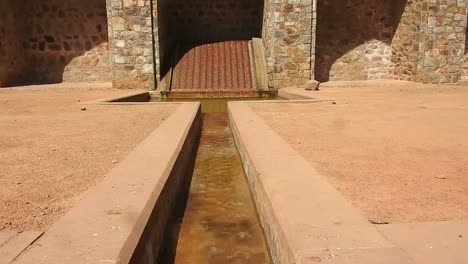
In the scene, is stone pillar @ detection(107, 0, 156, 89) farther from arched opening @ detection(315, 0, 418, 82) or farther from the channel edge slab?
the channel edge slab

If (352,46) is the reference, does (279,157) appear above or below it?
below

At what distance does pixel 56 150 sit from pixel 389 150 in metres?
2.54

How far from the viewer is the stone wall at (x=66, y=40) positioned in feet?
31.0

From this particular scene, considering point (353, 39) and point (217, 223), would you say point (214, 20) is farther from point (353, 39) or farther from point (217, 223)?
point (217, 223)

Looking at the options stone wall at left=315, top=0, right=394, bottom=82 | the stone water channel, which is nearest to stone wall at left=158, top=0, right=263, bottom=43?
stone wall at left=315, top=0, right=394, bottom=82

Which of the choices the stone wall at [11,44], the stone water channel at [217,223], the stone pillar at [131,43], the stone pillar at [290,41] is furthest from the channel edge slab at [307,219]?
the stone wall at [11,44]

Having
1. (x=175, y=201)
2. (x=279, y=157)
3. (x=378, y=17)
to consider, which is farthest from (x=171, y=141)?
(x=378, y=17)

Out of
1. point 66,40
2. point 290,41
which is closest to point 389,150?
point 290,41

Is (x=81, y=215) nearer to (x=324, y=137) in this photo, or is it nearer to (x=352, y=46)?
(x=324, y=137)

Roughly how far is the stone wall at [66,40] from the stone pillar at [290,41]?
423cm

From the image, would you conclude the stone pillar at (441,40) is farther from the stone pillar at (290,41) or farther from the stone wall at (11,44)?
the stone wall at (11,44)

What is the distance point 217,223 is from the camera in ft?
7.91

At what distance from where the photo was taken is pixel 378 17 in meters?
9.65

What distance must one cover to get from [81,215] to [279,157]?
53.3 inches
